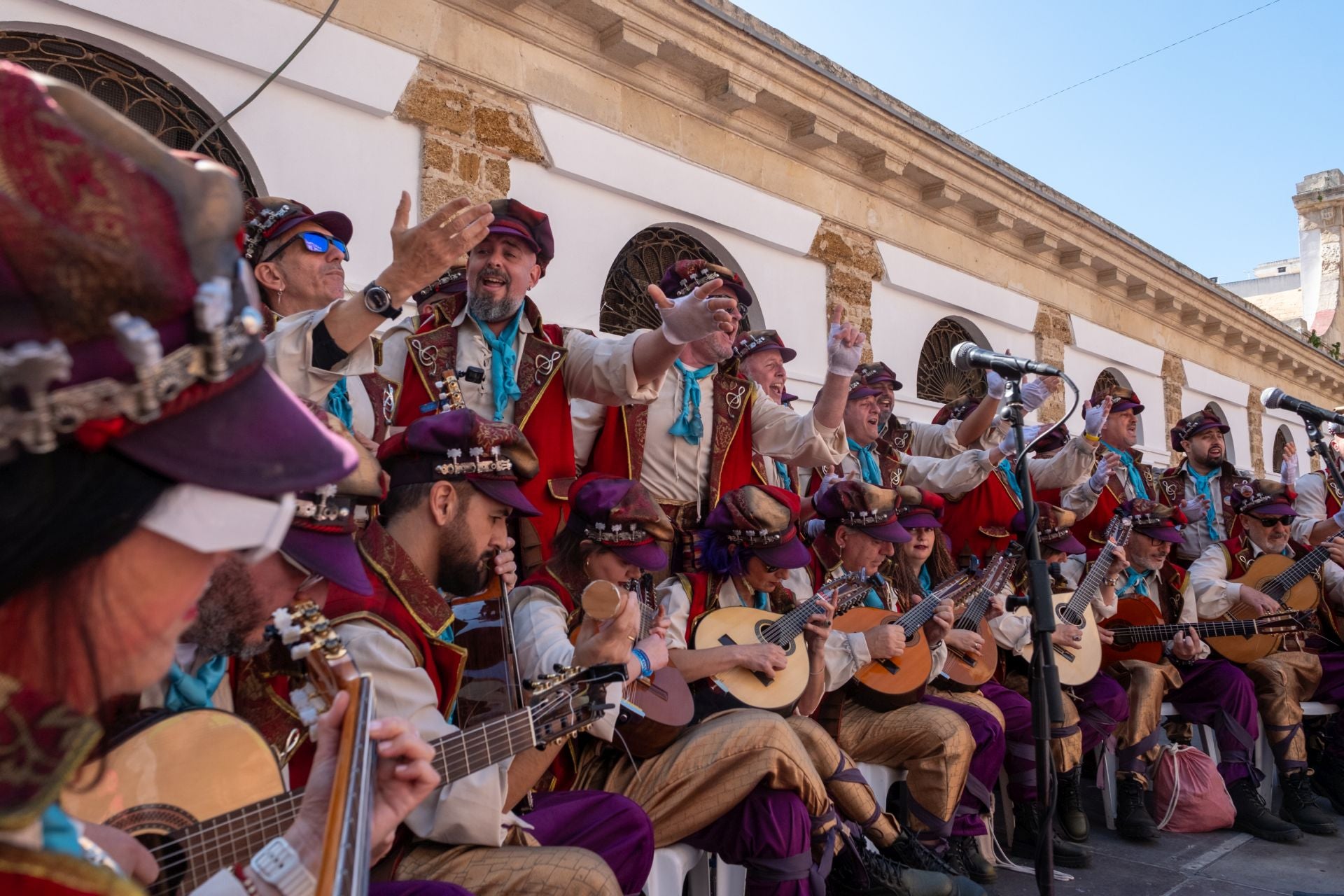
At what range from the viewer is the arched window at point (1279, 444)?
55.0ft

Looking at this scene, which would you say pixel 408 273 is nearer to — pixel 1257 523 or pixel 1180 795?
pixel 1180 795

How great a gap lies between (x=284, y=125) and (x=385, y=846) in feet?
13.8

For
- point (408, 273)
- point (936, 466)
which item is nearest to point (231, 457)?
point (408, 273)

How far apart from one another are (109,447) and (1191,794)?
584 cm

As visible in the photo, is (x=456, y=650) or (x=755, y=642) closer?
(x=456, y=650)

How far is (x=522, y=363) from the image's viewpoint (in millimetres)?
3662

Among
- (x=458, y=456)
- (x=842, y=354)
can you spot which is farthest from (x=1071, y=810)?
(x=458, y=456)

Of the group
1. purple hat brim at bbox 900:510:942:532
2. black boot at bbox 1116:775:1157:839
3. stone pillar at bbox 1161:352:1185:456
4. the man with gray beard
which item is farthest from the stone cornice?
black boot at bbox 1116:775:1157:839

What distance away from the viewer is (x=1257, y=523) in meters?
6.83

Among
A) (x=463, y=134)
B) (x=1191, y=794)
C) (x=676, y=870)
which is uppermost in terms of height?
(x=463, y=134)

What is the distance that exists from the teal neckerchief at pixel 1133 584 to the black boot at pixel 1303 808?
4.08 feet

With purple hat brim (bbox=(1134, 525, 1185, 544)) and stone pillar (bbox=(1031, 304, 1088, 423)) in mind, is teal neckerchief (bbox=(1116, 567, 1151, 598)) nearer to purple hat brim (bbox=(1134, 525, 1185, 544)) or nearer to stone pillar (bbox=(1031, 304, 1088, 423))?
purple hat brim (bbox=(1134, 525, 1185, 544))

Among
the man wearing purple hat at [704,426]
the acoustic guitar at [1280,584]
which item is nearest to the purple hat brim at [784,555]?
the man wearing purple hat at [704,426]

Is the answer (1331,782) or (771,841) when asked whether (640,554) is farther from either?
(1331,782)
